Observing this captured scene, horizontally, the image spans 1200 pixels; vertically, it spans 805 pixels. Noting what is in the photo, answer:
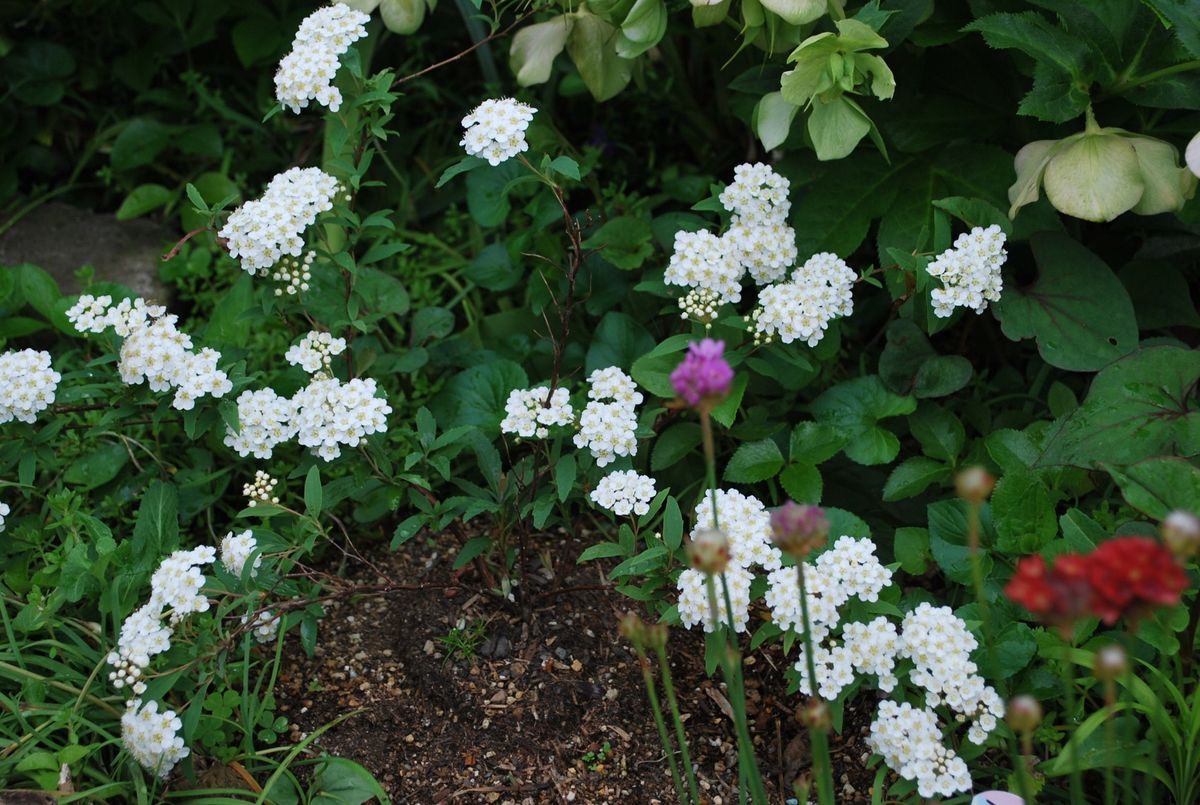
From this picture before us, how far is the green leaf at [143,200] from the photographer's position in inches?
97.7

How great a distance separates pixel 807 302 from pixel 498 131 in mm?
483

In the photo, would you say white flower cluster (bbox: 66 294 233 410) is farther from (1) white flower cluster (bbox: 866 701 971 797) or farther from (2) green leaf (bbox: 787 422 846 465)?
(1) white flower cluster (bbox: 866 701 971 797)

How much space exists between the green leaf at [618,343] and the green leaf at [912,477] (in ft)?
1.44

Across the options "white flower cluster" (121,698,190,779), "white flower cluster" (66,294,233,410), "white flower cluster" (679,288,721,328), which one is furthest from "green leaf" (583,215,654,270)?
"white flower cluster" (121,698,190,779)

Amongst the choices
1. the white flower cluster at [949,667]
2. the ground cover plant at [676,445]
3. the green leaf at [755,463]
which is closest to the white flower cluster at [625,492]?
the ground cover plant at [676,445]

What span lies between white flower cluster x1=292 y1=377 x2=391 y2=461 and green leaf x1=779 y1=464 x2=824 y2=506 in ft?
1.89

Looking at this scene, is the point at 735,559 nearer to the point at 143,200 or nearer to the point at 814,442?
the point at 814,442

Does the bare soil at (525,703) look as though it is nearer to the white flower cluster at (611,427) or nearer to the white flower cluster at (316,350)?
the white flower cluster at (611,427)

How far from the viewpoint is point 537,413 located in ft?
5.11

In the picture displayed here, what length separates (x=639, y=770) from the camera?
1.54 meters

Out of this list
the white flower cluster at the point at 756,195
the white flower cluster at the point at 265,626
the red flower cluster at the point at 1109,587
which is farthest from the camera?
the white flower cluster at the point at 756,195

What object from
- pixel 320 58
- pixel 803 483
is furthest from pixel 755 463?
pixel 320 58

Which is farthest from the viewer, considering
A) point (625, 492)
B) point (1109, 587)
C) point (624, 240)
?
point (624, 240)

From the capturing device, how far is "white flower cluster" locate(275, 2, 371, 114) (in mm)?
1565
